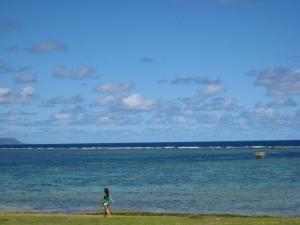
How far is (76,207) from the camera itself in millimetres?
45656

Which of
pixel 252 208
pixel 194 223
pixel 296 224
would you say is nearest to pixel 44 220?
pixel 194 223

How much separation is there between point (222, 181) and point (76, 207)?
2832 cm

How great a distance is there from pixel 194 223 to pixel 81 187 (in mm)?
38328

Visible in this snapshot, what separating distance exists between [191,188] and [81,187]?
13.5m

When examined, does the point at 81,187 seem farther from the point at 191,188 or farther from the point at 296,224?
the point at 296,224

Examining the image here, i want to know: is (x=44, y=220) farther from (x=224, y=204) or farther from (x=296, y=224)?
(x=224, y=204)

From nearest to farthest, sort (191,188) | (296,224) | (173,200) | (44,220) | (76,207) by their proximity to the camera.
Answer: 1. (296,224)
2. (44,220)
3. (76,207)
4. (173,200)
5. (191,188)

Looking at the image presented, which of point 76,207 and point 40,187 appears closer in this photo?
point 76,207

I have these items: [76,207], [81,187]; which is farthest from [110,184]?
[76,207]

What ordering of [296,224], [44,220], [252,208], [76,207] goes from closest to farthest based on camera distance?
1. [296,224]
2. [44,220]
3. [252,208]
4. [76,207]

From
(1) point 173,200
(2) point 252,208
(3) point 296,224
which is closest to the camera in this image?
(3) point 296,224

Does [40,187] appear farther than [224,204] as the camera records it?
Yes

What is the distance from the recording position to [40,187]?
66375 mm

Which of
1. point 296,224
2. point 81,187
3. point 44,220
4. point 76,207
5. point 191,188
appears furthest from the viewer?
point 81,187
